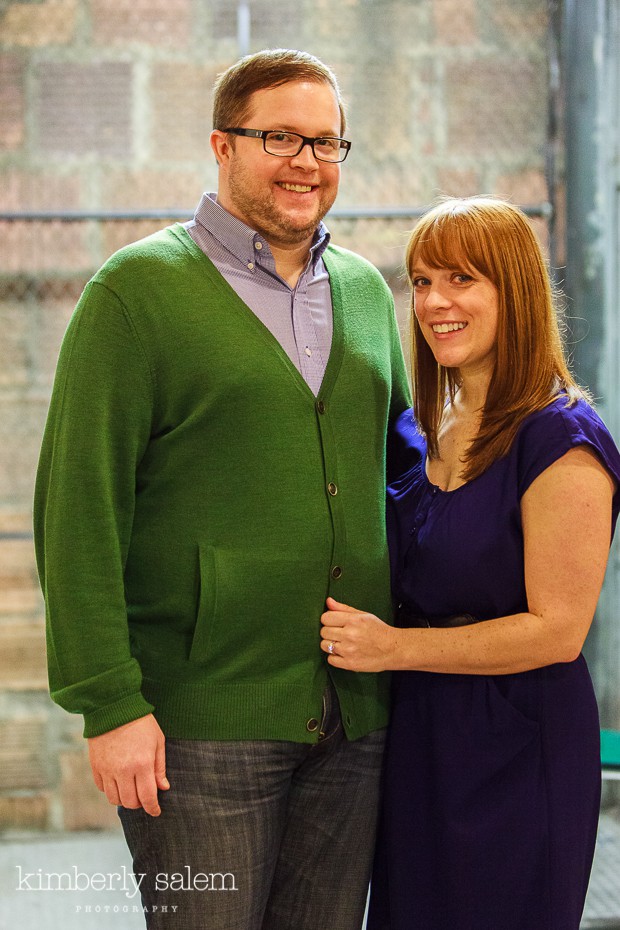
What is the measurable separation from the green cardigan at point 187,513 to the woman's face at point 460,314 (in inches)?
8.1

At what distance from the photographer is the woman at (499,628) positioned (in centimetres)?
159

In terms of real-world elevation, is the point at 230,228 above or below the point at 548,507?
above

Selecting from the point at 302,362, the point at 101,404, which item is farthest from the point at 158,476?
the point at 302,362

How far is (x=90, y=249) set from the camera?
3.18 meters

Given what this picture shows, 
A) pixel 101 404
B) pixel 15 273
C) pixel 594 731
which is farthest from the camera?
pixel 15 273

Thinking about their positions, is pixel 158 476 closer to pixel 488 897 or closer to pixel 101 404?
pixel 101 404

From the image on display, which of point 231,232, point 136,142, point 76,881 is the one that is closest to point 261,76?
point 231,232

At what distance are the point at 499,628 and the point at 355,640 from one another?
0.75ft

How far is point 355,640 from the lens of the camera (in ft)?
5.41

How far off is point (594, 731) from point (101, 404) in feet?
3.08

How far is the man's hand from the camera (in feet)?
5.07

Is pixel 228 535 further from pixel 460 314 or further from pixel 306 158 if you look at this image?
pixel 306 158


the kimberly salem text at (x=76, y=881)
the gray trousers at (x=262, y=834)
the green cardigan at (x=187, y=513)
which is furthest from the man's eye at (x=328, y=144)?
the kimberly salem text at (x=76, y=881)

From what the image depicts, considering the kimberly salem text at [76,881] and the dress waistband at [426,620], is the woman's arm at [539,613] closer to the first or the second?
the dress waistband at [426,620]
